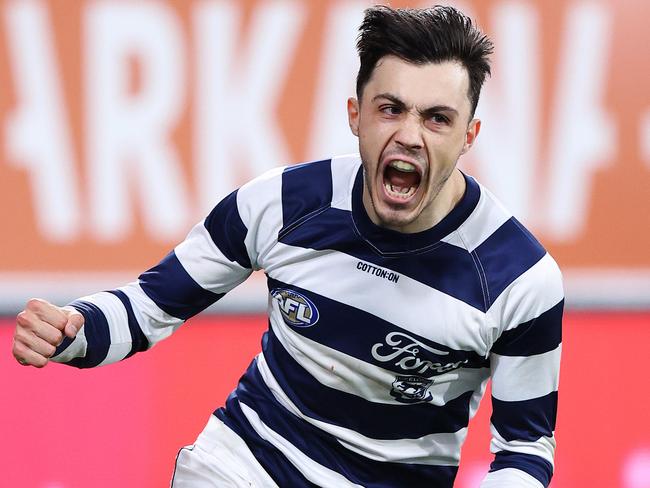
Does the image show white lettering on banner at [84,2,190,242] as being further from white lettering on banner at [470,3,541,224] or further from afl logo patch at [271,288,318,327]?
afl logo patch at [271,288,318,327]

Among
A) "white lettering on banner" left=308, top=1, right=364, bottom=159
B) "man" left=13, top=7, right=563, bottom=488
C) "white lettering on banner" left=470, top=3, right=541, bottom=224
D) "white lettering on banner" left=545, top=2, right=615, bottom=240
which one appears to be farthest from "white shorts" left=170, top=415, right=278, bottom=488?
"white lettering on banner" left=545, top=2, right=615, bottom=240

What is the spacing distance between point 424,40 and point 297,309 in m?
0.56

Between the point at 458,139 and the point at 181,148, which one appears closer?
the point at 458,139

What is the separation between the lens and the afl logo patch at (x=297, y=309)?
91.7 inches

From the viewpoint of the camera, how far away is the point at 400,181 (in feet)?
7.36

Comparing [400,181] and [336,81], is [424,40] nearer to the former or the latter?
[400,181]

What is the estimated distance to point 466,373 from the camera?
234 cm

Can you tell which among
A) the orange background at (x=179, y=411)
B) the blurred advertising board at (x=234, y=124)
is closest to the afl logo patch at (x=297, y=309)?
the orange background at (x=179, y=411)

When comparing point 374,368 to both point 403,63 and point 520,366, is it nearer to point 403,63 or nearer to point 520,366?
point 520,366

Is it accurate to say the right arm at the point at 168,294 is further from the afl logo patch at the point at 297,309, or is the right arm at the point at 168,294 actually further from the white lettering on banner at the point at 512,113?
the white lettering on banner at the point at 512,113

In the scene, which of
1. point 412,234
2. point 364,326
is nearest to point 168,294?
point 364,326

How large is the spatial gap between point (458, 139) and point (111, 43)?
244 centimetres

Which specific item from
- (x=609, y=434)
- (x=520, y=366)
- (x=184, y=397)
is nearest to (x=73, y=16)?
(x=184, y=397)

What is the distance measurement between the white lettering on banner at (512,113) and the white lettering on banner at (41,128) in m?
1.51
